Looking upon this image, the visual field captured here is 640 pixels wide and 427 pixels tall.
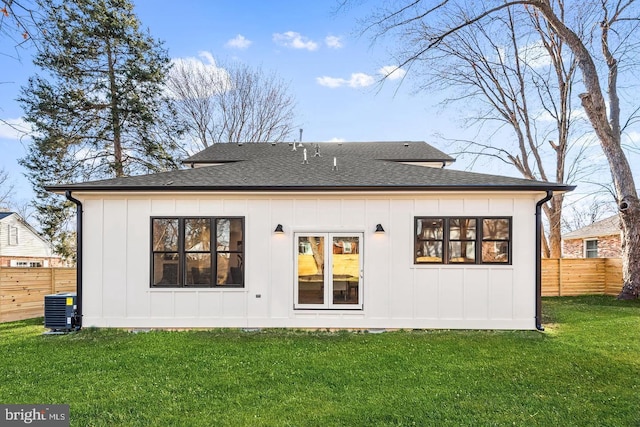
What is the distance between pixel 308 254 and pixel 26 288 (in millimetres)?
7366

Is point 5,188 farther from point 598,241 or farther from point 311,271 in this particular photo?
point 598,241

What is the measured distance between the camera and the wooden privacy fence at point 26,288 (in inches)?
338

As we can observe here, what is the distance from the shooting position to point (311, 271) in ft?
23.6

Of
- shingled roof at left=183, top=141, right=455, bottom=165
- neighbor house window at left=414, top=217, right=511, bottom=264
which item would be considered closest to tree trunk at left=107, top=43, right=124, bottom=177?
shingled roof at left=183, top=141, right=455, bottom=165

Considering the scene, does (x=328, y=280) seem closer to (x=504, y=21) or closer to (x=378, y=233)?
(x=378, y=233)

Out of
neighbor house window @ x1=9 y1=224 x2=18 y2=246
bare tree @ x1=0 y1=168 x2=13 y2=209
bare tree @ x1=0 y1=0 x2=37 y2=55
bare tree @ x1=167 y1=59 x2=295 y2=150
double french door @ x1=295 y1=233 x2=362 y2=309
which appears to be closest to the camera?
bare tree @ x1=0 y1=0 x2=37 y2=55

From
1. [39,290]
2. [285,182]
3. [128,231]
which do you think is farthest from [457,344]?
[39,290]

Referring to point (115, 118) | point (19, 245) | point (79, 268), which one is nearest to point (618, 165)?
point (79, 268)

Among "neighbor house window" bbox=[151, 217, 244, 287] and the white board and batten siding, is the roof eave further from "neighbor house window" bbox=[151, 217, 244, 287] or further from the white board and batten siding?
"neighbor house window" bbox=[151, 217, 244, 287]

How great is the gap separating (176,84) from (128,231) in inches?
614

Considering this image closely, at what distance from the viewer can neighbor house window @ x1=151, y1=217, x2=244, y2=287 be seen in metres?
7.17

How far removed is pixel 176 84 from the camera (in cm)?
2022

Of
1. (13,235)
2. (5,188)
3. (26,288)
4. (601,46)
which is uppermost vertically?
(601,46)

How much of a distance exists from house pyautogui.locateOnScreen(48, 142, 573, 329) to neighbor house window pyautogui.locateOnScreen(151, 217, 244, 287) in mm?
20
